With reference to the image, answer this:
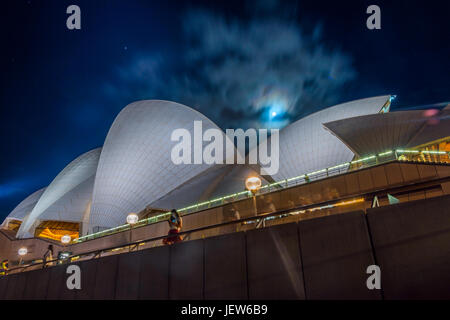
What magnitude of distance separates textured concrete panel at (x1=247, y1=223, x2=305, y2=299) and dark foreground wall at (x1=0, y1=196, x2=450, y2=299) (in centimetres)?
1

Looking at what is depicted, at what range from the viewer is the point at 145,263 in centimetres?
509

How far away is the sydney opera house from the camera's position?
11.9 meters

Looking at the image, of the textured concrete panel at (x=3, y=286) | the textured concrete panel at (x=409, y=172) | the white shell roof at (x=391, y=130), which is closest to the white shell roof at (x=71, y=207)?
the textured concrete panel at (x=3, y=286)

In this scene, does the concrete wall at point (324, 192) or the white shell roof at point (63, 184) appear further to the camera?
the white shell roof at point (63, 184)

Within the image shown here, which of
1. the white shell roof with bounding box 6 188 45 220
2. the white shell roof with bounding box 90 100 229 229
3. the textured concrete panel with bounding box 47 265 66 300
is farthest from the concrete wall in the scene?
the white shell roof with bounding box 6 188 45 220

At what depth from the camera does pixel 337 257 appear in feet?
10.8

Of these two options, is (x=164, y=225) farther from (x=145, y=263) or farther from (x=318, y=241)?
(x=318, y=241)

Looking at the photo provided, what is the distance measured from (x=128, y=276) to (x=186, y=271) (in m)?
1.37

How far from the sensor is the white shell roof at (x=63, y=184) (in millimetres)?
32188

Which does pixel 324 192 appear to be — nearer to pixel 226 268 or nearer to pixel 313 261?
pixel 226 268

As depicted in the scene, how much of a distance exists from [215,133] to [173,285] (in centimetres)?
2300

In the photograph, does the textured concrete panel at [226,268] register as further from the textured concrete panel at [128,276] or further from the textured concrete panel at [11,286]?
the textured concrete panel at [11,286]

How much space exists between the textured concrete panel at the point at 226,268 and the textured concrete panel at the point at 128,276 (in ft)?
5.09

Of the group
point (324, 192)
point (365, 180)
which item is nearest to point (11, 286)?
point (324, 192)
